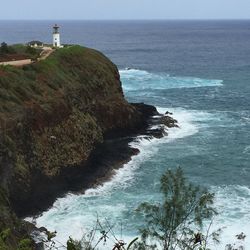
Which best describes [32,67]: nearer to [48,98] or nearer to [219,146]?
[48,98]

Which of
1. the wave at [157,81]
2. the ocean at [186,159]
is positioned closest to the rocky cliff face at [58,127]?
the ocean at [186,159]

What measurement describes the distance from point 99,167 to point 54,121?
22.2 ft

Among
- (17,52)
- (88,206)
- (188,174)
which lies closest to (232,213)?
(188,174)

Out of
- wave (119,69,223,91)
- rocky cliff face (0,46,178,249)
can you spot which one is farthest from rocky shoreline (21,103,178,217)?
wave (119,69,223,91)

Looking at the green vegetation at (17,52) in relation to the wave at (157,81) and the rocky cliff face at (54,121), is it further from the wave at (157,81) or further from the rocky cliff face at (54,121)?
the wave at (157,81)

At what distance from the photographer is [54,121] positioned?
51.8 meters

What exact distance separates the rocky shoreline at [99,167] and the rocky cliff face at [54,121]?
0.15 metres

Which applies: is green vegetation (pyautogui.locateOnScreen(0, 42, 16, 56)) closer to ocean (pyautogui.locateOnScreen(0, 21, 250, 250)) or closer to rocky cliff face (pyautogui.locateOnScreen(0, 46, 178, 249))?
rocky cliff face (pyautogui.locateOnScreen(0, 46, 178, 249))

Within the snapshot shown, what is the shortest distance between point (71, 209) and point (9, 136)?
8.44 m

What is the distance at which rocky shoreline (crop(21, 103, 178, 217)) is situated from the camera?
41.7 m

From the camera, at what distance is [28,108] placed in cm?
4903

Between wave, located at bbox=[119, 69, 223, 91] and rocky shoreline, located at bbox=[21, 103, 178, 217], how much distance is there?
98.1ft

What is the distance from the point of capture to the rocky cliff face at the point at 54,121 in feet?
137

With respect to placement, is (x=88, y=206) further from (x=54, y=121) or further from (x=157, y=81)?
(x=157, y=81)
